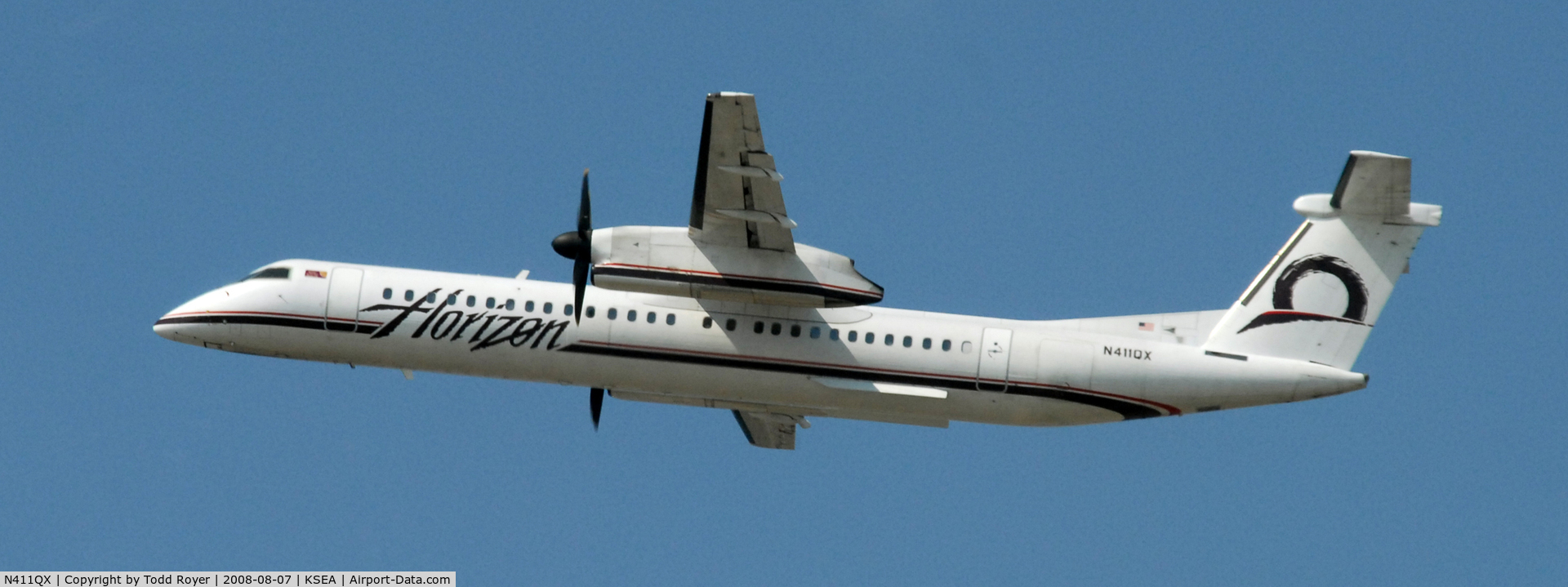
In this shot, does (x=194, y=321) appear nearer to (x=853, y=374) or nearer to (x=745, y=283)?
(x=745, y=283)

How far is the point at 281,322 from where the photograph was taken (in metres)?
30.9

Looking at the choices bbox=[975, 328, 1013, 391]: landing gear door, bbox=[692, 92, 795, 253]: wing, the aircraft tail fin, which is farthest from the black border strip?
the aircraft tail fin

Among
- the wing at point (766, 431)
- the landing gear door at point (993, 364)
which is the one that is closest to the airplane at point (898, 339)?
the landing gear door at point (993, 364)

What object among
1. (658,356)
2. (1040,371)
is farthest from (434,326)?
(1040,371)

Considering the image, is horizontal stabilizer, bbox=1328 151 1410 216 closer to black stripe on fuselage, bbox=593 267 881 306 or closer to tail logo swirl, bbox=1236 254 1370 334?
tail logo swirl, bbox=1236 254 1370 334

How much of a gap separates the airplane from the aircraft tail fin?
0.03 metres

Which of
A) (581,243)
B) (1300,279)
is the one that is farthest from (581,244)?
(1300,279)

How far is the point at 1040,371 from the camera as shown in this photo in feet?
98.7

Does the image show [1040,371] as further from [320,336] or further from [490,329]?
[320,336]

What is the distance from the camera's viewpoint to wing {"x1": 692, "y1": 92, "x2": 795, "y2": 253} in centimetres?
2664

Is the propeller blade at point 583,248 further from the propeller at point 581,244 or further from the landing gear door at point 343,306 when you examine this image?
the landing gear door at point 343,306

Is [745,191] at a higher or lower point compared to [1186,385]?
higher

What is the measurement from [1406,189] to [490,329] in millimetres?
14683

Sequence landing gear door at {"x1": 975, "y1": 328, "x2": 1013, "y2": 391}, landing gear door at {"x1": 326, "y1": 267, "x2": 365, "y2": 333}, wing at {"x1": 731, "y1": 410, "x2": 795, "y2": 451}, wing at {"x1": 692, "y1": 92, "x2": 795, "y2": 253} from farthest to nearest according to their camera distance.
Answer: wing at {"x1": 731, "y1": 410, "x2": 795, "y2": 451} → landing gear door at {"x1": 326, "y1": 267, "x2": 365, "y2": 333} → landing gear door at {"x1": 975, "y1": 328, "x2": 1013, "y2": 391} → wing at {"x1": 692, "y1": 92, "x2": 795, "y2": 253}
